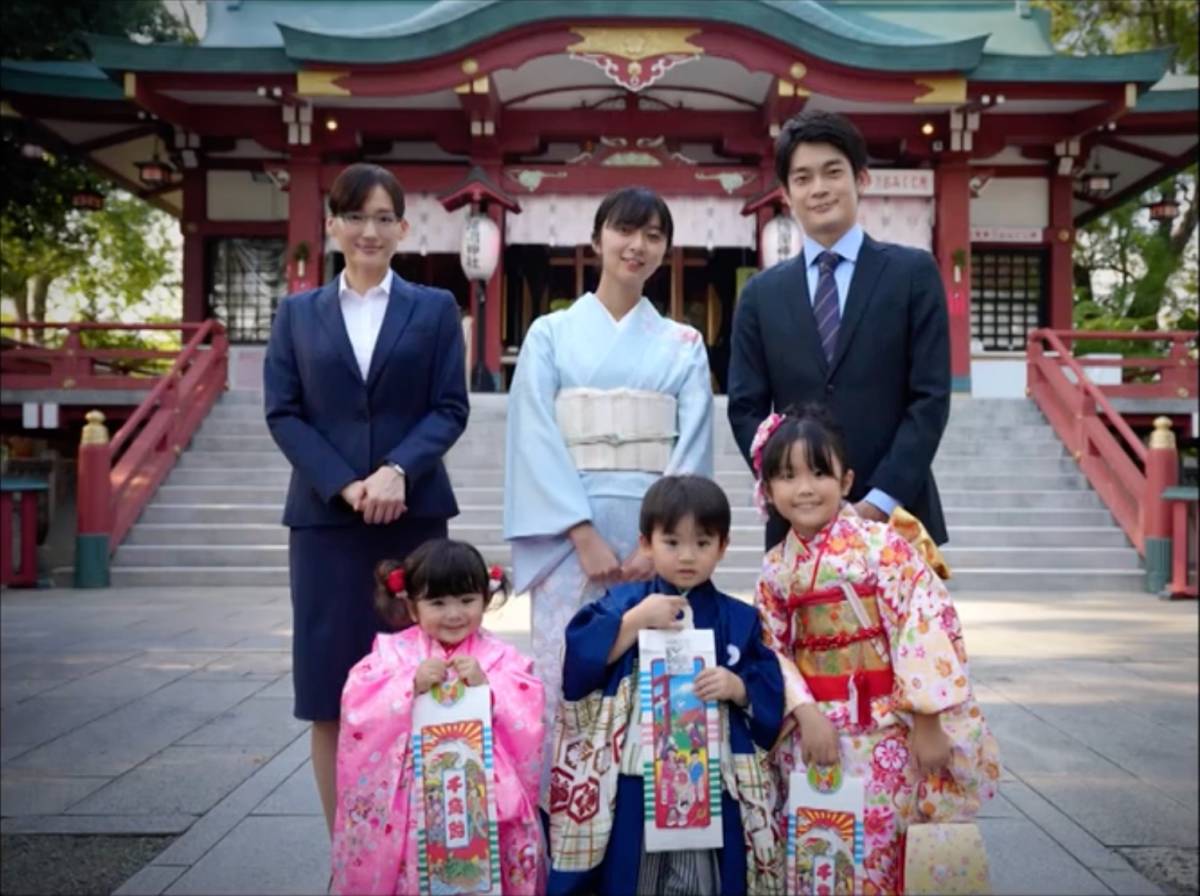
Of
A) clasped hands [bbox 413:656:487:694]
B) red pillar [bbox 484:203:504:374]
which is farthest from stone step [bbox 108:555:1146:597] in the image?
clasped hands [bbox 413:656:487:694]

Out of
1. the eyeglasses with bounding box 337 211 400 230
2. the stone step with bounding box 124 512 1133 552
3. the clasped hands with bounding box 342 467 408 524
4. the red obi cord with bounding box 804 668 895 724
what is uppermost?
the eyeglasses with bounding box 337 211 400 230

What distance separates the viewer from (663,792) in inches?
100

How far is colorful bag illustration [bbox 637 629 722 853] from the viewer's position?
2541 mm

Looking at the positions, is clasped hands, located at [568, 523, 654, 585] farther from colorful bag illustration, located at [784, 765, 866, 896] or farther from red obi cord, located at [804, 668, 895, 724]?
colorful bag illustration, located at [784, 765, 866, 896]

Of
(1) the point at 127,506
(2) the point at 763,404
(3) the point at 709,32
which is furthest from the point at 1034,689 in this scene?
(3) the point at 709,32

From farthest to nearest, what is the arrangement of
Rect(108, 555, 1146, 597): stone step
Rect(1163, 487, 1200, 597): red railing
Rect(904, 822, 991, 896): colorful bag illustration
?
Rect(108, 555, 1146, 597): stone step
Rect(1163, 487, 1200, 597): red railing
Rect(904, 822, 991, 896): colorful bag illustration

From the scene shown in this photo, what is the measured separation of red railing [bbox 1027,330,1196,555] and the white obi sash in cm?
770

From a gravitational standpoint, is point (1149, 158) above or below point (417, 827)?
above

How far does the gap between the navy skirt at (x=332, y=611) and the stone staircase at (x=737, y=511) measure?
5.94 m

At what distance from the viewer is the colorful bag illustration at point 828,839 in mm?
2527

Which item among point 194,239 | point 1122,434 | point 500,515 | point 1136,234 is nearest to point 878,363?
point 500,515

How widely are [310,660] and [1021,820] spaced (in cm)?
216

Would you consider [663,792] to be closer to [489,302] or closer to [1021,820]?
[1021,820]

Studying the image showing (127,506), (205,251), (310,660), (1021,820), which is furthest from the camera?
(205,251)
